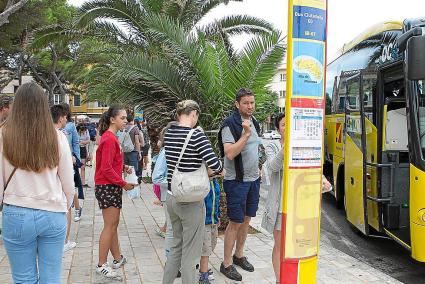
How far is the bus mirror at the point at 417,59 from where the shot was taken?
15.7ft

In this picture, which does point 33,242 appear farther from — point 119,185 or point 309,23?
point 309,23

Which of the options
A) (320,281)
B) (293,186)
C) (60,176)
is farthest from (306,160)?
(320,281)

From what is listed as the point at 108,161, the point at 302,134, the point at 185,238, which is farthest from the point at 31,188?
the point at 302,134

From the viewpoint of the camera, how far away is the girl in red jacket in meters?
4.78

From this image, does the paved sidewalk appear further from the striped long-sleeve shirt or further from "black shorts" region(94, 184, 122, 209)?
the striped long-sleeve shirt

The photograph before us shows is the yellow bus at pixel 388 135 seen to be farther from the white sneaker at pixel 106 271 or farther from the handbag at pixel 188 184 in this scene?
A: the white sneaker at pixel 106 271

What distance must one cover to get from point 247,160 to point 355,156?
10.4 feet

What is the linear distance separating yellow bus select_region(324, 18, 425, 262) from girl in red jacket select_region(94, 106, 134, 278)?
324 centimetres

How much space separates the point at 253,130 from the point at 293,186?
1.86m

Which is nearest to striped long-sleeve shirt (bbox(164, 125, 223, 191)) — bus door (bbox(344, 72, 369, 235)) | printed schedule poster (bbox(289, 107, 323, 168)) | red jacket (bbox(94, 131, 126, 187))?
printed schedule poster (bbox(289, 107, 323, 168))

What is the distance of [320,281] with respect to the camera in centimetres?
504

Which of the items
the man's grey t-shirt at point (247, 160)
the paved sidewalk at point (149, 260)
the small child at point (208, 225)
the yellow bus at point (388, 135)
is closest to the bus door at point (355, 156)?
the yellow bus at point (388, 135)

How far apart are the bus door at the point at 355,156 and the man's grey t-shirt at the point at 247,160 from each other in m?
2.59

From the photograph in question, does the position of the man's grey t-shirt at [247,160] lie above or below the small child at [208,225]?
above
